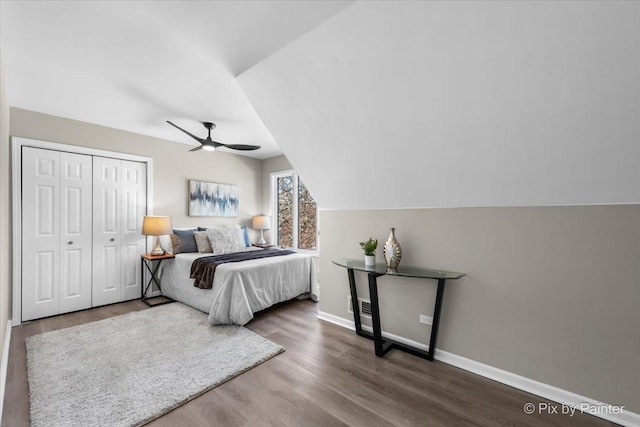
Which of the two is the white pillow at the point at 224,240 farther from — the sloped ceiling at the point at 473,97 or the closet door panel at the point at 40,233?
the sloped ceiling at the point at 473,97

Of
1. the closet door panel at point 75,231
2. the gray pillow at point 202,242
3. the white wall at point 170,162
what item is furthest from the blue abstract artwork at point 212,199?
the closet door panel at point 75,231

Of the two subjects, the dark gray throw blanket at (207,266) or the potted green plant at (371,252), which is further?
the dark gray throw blanket at (207,266)

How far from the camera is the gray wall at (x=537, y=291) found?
1.67 metres

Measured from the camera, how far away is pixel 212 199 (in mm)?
4828

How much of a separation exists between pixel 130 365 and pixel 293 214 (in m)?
3.39

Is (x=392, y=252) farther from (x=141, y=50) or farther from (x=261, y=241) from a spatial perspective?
(x=261, y=241)

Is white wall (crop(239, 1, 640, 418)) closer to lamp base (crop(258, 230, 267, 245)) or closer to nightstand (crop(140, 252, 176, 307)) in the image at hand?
nightstand (crop(140, 252, 176, 307))

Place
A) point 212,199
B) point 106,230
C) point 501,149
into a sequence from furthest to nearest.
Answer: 1. point 212,199
2. point 106,230
3. point 501,149

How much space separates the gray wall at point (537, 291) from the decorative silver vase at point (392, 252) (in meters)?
0.17

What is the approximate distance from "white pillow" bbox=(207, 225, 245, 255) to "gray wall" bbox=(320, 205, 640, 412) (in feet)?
8.55

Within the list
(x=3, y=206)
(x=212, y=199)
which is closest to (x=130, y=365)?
(x=3, y=206)

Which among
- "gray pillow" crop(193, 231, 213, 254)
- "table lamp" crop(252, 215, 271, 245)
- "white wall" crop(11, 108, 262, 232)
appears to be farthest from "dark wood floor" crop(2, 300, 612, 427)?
"table lamp" crop(252, 215, 271, 245)

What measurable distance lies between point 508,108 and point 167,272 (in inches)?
175

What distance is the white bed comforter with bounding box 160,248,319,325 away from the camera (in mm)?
2936
